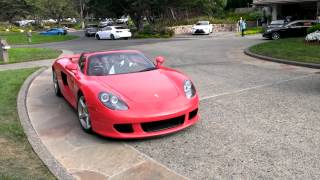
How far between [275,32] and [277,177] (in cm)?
2355

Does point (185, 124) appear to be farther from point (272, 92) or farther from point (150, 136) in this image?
point (272, 92)

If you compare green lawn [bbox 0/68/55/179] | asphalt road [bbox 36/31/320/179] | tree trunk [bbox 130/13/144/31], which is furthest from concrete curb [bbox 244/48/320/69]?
tree trunk [bbox 130/13/144/31]

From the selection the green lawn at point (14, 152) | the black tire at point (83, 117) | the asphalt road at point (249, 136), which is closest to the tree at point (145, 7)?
the asphalt road at point (249, 136)

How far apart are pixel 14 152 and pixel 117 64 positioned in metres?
2.46

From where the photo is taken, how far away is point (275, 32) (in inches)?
1048

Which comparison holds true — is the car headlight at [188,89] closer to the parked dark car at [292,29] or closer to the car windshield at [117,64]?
the car windshield at [117,64]

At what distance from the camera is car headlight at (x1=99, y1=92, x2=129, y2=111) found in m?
5.72

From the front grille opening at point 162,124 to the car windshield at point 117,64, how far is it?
4.88 feet

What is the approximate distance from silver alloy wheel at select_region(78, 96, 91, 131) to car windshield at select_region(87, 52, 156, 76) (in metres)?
0.61

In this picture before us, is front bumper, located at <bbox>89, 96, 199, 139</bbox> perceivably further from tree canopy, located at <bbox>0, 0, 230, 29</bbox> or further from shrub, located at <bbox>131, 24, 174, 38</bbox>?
tree canopy, located at <bbox>0, 0, 230, 29</bbox>

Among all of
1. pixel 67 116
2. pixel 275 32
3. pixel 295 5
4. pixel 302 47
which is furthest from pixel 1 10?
pixel 67 116

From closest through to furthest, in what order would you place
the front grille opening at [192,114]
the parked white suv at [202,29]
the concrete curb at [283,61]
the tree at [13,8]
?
the front grille opening at [192,114]
the concrete curb at [283,61]
the parked white suv at [202,29]
the tree at [13,8]

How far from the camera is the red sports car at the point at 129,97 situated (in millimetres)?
5684

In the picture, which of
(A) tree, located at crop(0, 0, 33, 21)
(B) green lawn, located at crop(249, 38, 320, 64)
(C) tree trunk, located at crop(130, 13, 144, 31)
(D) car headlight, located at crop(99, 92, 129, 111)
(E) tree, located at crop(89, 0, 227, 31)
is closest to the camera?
(D) car headlight, located at crop(99, 92, 129, 111)
